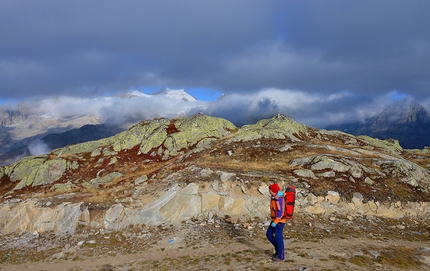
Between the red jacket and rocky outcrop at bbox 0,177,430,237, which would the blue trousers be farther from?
rocky outcrop at bbox 0,177,430,237

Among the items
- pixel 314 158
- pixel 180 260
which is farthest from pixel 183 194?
pixel 314 158

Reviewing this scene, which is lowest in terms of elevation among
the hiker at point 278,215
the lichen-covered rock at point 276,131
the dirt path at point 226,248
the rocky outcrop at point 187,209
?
the dirt path at point 226,248

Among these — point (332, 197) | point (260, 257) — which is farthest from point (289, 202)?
point (332, 197)

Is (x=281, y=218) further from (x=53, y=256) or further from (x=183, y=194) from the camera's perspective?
(x=53, y=256)

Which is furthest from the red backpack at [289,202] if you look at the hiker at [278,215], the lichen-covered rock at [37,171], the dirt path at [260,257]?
the lichen-covered rock at [37,171]

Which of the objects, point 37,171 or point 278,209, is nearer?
point 278,209

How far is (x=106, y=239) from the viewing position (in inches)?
845

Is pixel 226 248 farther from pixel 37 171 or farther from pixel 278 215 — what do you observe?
pixel 37 171

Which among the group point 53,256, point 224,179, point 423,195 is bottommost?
point 53,256

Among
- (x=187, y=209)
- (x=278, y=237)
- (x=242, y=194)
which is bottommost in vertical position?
(x=187, y=209)

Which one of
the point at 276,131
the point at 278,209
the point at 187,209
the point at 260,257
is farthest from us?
the point at 276,131

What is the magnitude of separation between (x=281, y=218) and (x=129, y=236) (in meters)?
13.6

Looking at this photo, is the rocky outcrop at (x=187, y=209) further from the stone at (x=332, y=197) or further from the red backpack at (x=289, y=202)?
the red backpack at (x=289, y=202)

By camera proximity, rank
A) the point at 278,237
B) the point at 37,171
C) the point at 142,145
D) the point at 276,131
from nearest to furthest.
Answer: the point at 278,237
the point at 276,131
the point at 37,171
the point at 142,145
